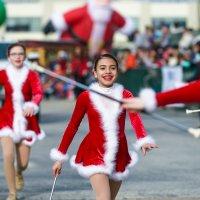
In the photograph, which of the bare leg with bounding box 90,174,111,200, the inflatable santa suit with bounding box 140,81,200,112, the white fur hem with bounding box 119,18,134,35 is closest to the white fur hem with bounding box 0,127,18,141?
the bare leg with bounding box 90,174,111,200

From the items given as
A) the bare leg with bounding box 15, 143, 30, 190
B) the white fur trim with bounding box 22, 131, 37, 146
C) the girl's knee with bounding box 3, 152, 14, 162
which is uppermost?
the white fur trim with bounding box 22, 131, 37, 146

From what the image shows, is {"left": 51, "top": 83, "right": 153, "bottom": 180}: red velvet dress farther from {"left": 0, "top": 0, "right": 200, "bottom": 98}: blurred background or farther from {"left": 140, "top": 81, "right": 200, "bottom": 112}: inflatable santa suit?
{"left": 0, "top": 0, "right": 200, "bottom": 98}: blurred background

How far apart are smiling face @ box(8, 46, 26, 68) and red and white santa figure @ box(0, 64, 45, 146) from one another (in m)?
0.10

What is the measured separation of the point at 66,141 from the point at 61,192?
280 cm

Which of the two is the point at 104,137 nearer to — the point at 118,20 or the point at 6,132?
the point at 6,132

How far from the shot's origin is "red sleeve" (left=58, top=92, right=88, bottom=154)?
307 inches

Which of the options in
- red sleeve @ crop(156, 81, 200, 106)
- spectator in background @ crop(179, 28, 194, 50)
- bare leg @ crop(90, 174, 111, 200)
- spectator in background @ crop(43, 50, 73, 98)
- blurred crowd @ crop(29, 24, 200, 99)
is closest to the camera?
red sleeve @ crop(156, 81, 200, 106)

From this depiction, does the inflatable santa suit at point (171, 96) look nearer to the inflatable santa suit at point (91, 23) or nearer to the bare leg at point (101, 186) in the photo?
the bare leg at point (101, 186)

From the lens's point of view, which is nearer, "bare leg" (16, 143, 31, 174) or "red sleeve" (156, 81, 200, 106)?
"red sleeve" (156, 81, 200, 106)

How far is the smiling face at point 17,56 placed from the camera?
10.4m

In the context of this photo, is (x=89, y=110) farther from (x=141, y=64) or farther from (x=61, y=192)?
(x=141, y=64)

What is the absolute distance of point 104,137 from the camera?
7910 millimetres

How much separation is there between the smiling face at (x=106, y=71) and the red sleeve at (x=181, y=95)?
4.91ft

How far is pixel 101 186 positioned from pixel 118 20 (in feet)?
53.2
